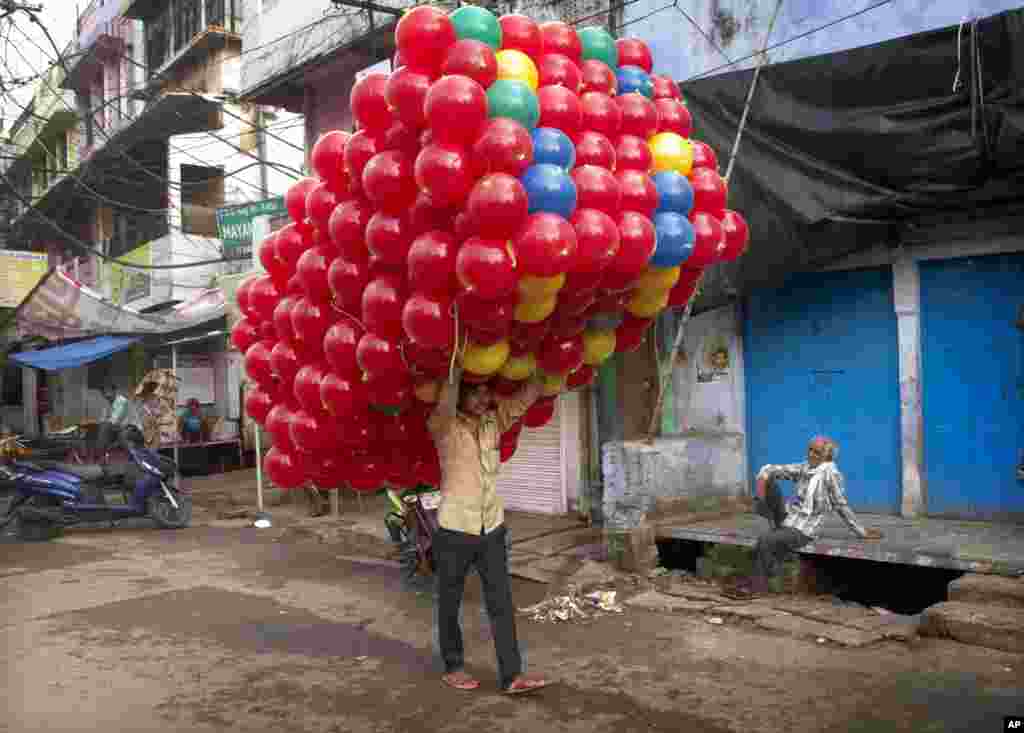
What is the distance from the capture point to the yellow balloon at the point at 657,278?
4.13m

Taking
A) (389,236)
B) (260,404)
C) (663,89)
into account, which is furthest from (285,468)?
(663,89)

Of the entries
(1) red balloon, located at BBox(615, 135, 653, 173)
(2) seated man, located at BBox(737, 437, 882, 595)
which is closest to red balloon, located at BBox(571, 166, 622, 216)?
(1) red balloon, located at BBox(615, 135, 653, 173)

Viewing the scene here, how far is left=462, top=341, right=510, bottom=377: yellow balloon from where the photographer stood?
158 inches

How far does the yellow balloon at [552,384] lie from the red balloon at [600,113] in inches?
52.4

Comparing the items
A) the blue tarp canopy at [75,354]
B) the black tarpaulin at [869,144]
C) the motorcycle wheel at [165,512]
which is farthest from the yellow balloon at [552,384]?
the blue tarp canopy at [75,354]

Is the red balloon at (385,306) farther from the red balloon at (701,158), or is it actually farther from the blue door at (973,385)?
the blue door at (973,385)

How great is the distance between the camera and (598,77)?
13.2 feet

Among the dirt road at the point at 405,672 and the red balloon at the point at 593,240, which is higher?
the red balloon at the point at 593,240

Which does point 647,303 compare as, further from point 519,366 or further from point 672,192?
point 519,366

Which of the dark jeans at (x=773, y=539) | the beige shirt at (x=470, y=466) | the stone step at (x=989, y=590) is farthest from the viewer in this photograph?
the dark jeans at (x=773, y=539)

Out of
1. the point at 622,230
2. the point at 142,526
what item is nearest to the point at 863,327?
the point at 622,230

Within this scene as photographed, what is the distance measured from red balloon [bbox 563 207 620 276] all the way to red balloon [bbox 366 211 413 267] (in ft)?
2.29

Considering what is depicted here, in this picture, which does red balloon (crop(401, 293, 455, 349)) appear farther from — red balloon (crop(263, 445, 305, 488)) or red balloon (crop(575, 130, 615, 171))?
red balloon (crop(263, 445, 305, 488))

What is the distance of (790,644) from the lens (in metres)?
5.57
